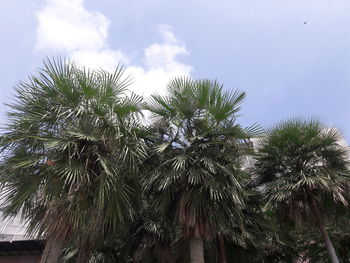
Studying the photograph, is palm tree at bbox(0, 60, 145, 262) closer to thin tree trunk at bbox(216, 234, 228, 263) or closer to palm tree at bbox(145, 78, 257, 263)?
palm tree at bbox(145, 78, 257, 263)

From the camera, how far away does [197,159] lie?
23.9 feet

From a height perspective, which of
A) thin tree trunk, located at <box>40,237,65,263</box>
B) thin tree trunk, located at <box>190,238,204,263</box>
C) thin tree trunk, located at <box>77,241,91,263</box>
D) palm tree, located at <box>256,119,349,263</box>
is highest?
palm tree, located at <box>256,119,349,263</box>

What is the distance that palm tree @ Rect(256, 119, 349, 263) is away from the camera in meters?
8.66

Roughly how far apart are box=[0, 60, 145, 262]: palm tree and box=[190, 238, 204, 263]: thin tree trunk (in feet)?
5.57

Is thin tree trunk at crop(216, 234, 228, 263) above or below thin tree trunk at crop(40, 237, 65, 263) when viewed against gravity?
above

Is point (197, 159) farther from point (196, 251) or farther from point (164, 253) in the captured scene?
point (164, 253)

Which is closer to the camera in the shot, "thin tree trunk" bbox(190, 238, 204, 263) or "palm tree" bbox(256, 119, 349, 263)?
"thin tree trunk" bbox(190, 238, 204, 263)

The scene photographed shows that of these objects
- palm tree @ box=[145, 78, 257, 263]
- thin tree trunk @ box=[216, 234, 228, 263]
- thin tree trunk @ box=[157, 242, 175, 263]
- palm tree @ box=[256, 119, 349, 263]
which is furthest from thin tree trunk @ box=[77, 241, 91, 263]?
palm tree @ box=[256, 119, 349, 263]

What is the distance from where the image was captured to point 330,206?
900 centimetres

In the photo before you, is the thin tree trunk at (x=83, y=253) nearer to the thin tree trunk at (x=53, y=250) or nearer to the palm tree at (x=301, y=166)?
the thin tree trunk at (x=53, y=250)

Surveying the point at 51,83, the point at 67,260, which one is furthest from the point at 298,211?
the point at 67,260

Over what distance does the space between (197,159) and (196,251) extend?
206 cm

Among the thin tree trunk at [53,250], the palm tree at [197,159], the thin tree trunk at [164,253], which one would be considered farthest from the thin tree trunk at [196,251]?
the thin tree trunk at [164,253]

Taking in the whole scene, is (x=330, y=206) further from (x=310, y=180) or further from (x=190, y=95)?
(x=190, y=95)
